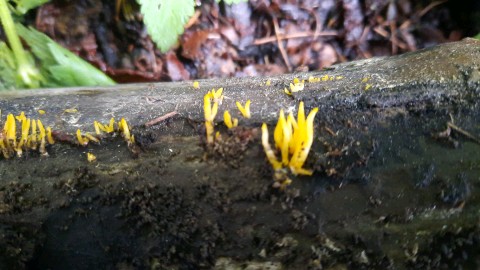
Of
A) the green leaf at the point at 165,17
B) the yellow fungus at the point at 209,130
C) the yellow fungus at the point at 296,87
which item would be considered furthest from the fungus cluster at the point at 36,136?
the green leaf at the point at 165,17

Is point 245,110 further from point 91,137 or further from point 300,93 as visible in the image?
point 91,137

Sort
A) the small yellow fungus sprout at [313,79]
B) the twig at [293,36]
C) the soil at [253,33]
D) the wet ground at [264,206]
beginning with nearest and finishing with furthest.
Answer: the wet ground at [264,206], the small yellow fungus sprout at [313,79], the soil at [253,33], the twig at [293,36]

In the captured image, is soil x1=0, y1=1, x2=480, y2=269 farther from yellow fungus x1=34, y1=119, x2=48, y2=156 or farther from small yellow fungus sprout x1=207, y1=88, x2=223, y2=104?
small yellow fungus sprout x1=207, y1=88, x2=223, y2=104

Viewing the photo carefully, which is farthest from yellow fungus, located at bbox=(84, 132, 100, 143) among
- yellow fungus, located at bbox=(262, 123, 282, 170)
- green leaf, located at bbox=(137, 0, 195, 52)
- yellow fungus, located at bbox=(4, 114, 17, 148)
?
green leaf, located at bbox=(137, 0, 195, 52)

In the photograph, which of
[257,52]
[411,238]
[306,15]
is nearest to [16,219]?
[411,238]

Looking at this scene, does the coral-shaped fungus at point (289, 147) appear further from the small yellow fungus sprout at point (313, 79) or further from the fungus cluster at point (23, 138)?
the fungus cluster at point (23, 138)

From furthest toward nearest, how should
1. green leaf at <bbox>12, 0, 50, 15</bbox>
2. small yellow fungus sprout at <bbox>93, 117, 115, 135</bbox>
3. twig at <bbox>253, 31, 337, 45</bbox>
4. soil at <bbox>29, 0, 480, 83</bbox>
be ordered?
twig at <bbox>253, 31, 337, 45</bbox>
soil at <bbox>29, 0, 480, 83</bbox>
green leaf at <bbox>12, 0, 50, 15</bbox>
small yellow fungus sprout at <bbox>93, 117, 115, 135</bbox>
